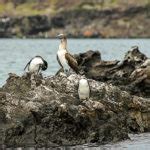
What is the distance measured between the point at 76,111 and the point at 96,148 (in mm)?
2153

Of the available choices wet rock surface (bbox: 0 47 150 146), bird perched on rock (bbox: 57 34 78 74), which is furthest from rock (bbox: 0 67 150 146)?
bird perched on rock (bbox: 57 34 78 74)

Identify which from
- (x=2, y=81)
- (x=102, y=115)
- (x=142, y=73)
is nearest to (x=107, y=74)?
(x=142, y=73)

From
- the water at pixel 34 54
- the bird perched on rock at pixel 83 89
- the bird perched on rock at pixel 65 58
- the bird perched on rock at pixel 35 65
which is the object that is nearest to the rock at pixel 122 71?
the water at pixel 34 54

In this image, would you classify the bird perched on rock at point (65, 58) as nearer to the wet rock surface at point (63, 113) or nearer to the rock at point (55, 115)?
the wet rock surface at point (63, 113)

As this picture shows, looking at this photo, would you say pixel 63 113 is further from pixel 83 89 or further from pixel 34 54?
pixel 34 54

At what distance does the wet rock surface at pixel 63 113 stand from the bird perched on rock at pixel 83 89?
35 cm

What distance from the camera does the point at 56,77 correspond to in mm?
35344

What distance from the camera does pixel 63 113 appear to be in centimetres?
3189

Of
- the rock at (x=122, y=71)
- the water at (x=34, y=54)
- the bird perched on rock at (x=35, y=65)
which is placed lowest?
the bird perched on rock at (x=35, y=65)

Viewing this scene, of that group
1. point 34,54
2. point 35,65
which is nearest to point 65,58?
point 35,65

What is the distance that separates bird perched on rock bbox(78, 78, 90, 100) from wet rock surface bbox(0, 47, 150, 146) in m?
0.35

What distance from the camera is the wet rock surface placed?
3175 centimetres

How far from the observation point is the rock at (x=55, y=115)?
31.7m

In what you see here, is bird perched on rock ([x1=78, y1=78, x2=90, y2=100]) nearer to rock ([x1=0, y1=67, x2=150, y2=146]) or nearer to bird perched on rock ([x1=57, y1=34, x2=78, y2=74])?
rock ([x1=0, y1=67, x2=150, y2=146])
